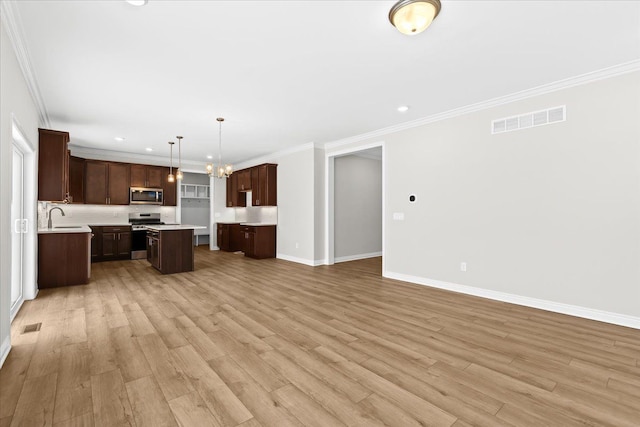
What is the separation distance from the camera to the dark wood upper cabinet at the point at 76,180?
22.8 feet

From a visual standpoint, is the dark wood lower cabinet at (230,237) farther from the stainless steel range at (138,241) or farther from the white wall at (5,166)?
the white wall at (5,166)

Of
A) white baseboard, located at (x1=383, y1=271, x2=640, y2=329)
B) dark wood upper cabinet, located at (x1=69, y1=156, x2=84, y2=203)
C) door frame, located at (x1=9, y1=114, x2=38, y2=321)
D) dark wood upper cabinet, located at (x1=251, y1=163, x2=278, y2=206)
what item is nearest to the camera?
white baseboard, located at (x1=383, y1=271, x2=640, y2=329)

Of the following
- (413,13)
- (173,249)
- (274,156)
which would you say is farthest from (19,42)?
(274,156)

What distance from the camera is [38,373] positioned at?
2180 millimetres

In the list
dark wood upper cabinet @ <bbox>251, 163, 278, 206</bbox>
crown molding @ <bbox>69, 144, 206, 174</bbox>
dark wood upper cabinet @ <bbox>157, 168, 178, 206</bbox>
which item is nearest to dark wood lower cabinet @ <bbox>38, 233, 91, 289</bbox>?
dark wood upper cabinet @ <bbox>157, 168, 178, 206</bbox>

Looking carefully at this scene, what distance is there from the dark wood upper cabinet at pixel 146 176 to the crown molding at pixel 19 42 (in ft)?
12.5

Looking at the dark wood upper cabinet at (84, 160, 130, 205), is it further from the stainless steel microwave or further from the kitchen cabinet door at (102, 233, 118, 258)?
the kitchen cabinet door at (102, 233, 118, 258)

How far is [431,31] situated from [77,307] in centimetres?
505

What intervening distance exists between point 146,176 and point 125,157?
770mm

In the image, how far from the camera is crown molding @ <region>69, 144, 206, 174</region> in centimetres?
739

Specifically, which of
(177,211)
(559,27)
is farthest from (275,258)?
(559,27)

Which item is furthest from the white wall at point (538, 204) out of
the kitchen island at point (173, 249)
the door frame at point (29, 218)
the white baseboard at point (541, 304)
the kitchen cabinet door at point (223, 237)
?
the kitchen cabinet door at point (223, 237)

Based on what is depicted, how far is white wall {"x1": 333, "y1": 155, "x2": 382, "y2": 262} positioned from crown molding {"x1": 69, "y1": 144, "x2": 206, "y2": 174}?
15.3ft

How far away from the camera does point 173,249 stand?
5.77m
